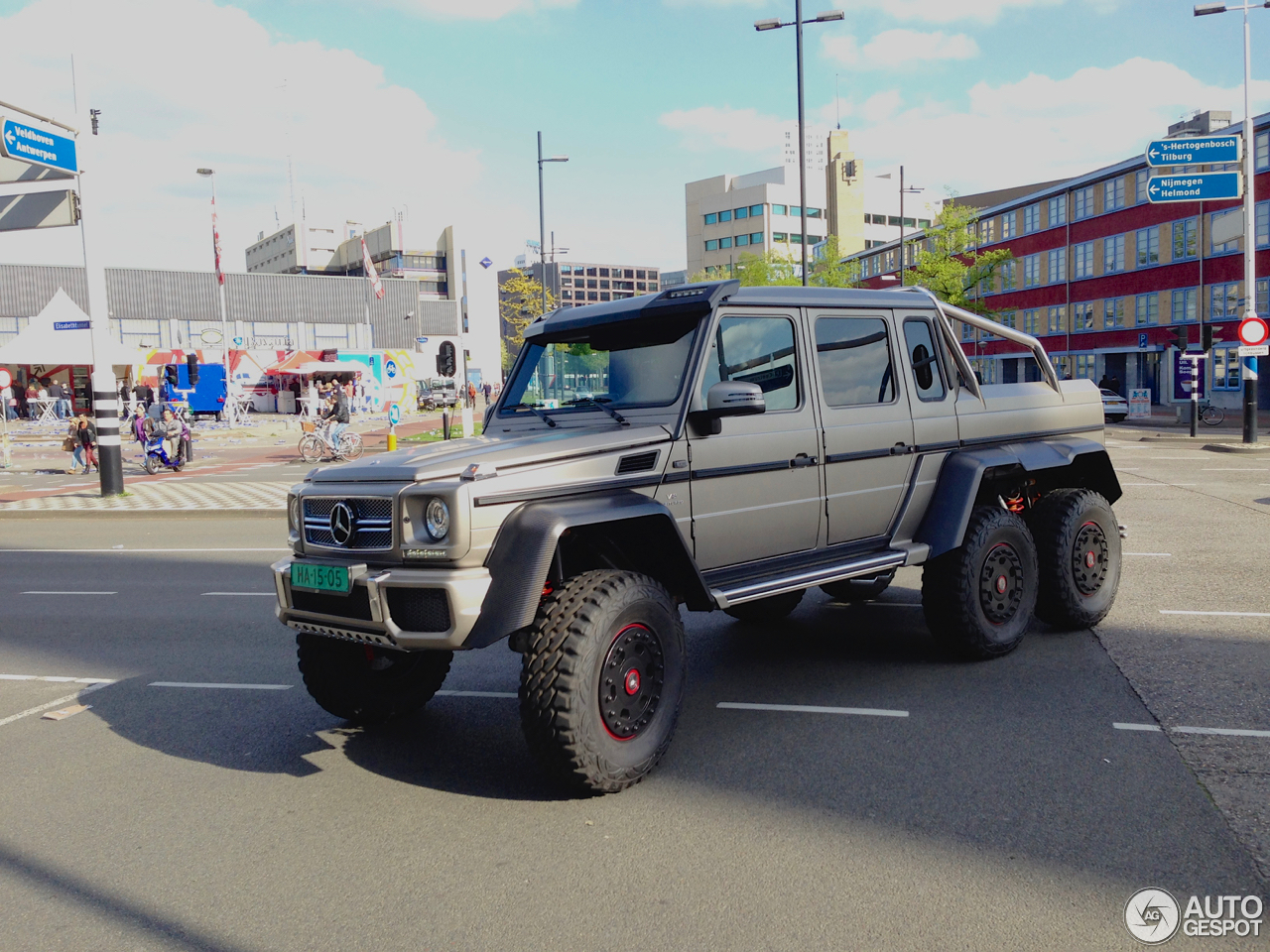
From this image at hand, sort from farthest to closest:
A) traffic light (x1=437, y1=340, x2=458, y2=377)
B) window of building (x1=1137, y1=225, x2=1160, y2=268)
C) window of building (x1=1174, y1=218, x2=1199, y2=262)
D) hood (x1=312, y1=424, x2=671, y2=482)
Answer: window of building (x1=1137, y1=225, x2=1160, y2=268) < window of building (x1=1174, y1=218, x2=1199, y2=262) < traffic light (x1=437, y1=340, x2=458, y2=377) < hood (x1=312, y1=424, x2=671, y2=482)

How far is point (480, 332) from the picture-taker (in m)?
99.9

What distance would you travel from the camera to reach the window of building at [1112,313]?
171ft

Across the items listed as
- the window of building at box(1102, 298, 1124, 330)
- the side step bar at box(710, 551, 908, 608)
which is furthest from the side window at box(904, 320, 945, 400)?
the window of building at box(1102, 298, 1124, 330)

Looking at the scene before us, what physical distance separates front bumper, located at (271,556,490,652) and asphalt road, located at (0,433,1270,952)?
722mm

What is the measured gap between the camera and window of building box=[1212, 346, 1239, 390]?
44188 mm

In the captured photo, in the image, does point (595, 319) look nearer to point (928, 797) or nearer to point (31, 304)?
point (928, 797)

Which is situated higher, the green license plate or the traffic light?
the traffic light

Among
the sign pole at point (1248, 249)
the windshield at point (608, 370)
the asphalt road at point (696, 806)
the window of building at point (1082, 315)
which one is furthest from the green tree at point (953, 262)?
the windshield at point (608, 370)

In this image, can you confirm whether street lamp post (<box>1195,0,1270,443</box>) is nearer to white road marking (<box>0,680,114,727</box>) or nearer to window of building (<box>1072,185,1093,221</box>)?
white road marking (<box>0,680,114,727</box>)

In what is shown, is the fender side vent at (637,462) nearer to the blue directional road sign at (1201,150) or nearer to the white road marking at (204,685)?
the white road marking at (204,685)

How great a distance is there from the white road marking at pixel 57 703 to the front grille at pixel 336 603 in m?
2.41

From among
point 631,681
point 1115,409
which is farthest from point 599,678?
point 1115,409

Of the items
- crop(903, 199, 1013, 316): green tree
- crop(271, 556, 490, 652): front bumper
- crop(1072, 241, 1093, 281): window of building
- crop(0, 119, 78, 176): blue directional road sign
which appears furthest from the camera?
crop(1072, 241, 1093, 281): window of building

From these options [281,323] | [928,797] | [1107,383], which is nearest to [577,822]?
[928,797]
